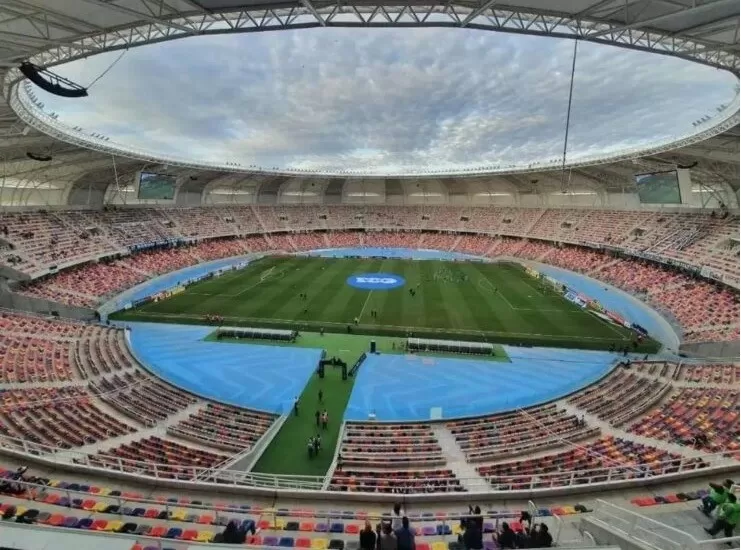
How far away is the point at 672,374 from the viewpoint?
20.6m

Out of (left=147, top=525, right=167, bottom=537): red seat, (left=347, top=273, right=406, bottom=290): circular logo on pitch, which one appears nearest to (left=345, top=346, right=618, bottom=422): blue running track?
(left=147, top=525, right=167, bottom=537): red seat

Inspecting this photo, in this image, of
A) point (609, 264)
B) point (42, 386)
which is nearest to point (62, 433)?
point (42, 386)

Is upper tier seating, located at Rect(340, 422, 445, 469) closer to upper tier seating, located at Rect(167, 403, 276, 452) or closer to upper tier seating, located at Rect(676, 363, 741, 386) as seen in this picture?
upper tier seating, located at Rect(167, 403, 276, 452)

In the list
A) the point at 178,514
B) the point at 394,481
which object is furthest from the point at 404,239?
the point at 178,514

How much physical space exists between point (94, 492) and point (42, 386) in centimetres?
1352

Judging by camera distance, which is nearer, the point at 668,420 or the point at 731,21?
the point at 731,21

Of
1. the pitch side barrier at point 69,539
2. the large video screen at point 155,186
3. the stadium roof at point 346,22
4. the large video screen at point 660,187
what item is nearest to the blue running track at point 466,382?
the pitch side barrier at point 69,539

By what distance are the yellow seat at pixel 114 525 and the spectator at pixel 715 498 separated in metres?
10.1

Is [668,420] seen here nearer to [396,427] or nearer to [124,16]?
[396,427]

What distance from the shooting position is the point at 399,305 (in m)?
37.8

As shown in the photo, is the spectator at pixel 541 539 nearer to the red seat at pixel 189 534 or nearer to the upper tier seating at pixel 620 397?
the red seat at pixel 189 534

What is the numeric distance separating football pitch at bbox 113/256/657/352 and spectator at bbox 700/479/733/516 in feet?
72.7

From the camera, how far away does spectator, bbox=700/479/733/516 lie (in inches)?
267

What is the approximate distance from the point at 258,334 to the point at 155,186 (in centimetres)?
3249
